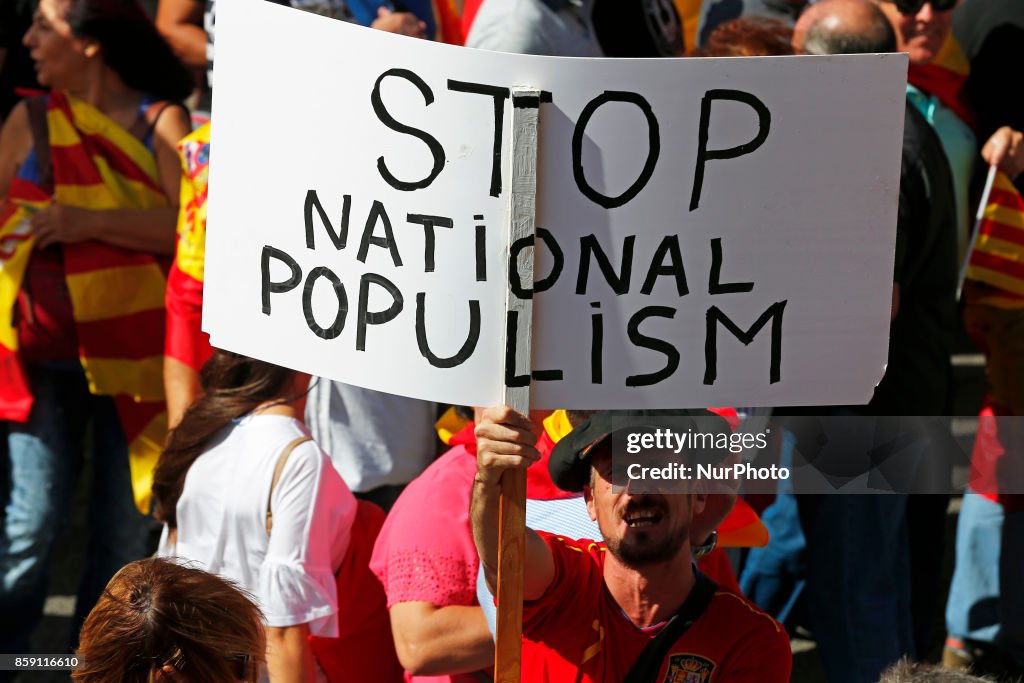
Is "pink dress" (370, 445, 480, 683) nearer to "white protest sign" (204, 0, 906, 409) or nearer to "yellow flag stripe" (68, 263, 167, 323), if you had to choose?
"white protest sign" (204, 0, 906, 409)

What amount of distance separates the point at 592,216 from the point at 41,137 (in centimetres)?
229

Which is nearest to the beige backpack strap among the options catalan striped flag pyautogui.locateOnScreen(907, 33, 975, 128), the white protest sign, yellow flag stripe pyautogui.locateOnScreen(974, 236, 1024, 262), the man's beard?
the white protest sign

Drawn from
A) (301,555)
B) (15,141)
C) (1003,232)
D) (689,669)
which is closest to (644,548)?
(689,669)

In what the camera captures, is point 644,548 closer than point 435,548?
Yes

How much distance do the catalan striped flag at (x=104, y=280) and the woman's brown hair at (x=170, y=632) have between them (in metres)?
1.83

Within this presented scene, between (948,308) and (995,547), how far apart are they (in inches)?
30.0

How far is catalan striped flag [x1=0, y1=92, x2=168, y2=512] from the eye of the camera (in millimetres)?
3760

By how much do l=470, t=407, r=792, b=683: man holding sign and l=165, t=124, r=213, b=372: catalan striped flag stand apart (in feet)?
5.03

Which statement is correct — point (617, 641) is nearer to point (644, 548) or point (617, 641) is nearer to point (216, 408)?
point (644, 548)

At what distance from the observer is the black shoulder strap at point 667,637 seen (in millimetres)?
2238

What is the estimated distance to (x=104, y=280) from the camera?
382 centimetres

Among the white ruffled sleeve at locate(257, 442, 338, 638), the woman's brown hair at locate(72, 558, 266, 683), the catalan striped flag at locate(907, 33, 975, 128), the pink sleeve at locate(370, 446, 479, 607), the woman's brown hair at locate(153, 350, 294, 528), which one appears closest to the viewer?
the woman's brown hair at locate(72, 558, 266, 683)

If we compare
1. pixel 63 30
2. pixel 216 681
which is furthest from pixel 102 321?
pixel 216 681

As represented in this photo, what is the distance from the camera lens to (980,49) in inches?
164
